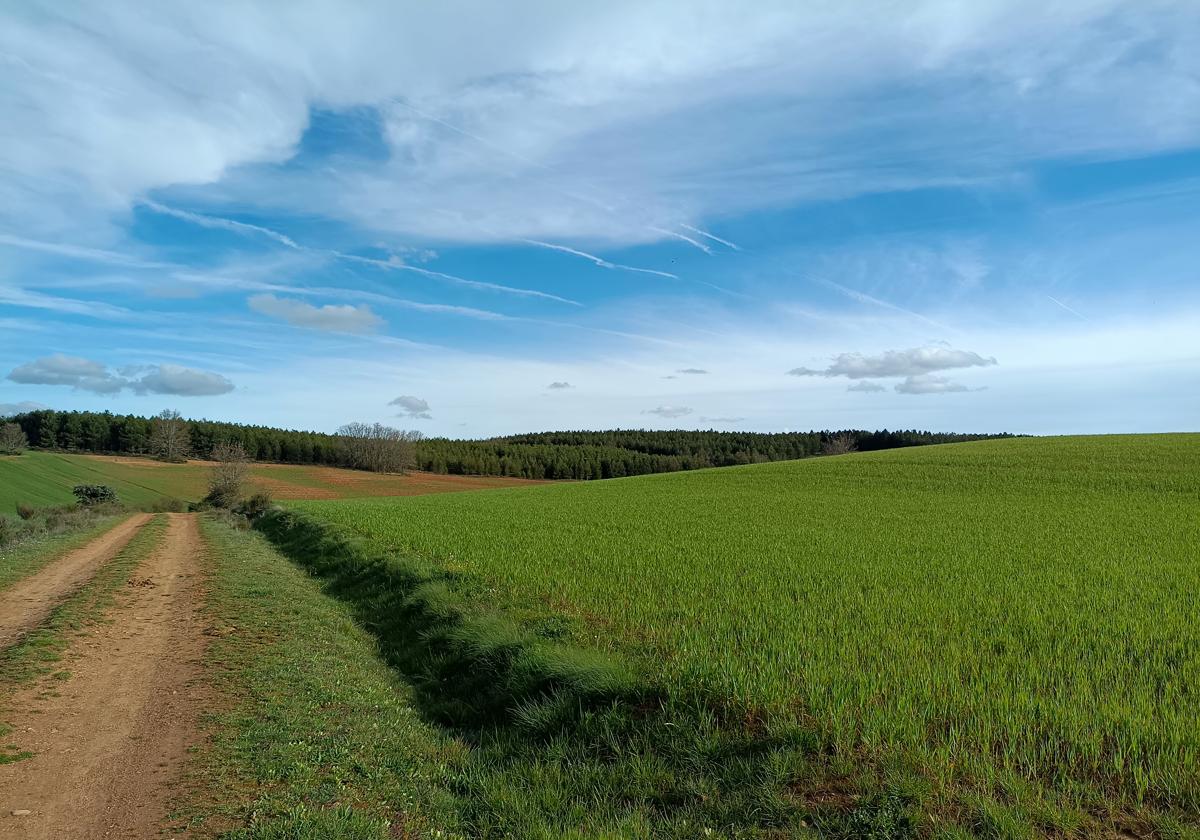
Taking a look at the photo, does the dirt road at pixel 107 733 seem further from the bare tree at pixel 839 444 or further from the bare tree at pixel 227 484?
the bare tree at pixel 839 444

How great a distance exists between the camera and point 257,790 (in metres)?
6.19

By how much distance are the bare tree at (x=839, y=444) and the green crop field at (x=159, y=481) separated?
69.8 m

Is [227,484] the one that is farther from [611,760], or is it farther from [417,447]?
[611,760]

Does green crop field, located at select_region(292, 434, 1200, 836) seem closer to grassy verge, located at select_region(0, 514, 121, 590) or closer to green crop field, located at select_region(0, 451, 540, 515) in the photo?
grassy verge, located at select_region(0, 514, 121, 590)

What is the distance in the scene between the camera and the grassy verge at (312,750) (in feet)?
18.6

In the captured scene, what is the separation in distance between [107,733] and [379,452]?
395ft

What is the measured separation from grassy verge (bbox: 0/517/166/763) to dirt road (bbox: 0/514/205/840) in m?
0.19

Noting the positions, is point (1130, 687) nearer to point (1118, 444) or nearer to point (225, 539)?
point (225, 539)

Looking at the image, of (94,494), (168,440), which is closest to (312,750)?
(94,494)

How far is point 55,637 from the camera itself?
38.2 ft

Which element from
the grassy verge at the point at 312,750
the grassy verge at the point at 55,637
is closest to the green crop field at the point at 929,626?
the grassy verge at the point at 312,750

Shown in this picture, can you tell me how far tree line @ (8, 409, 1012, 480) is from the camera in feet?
387

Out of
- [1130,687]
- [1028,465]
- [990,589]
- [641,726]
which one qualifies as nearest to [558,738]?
[641,726]

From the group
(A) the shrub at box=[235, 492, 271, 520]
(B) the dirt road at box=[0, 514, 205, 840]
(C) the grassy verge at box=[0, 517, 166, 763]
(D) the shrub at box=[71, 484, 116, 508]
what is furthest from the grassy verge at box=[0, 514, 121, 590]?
(D) the shrub at box=[71, 484, 116, 508]
